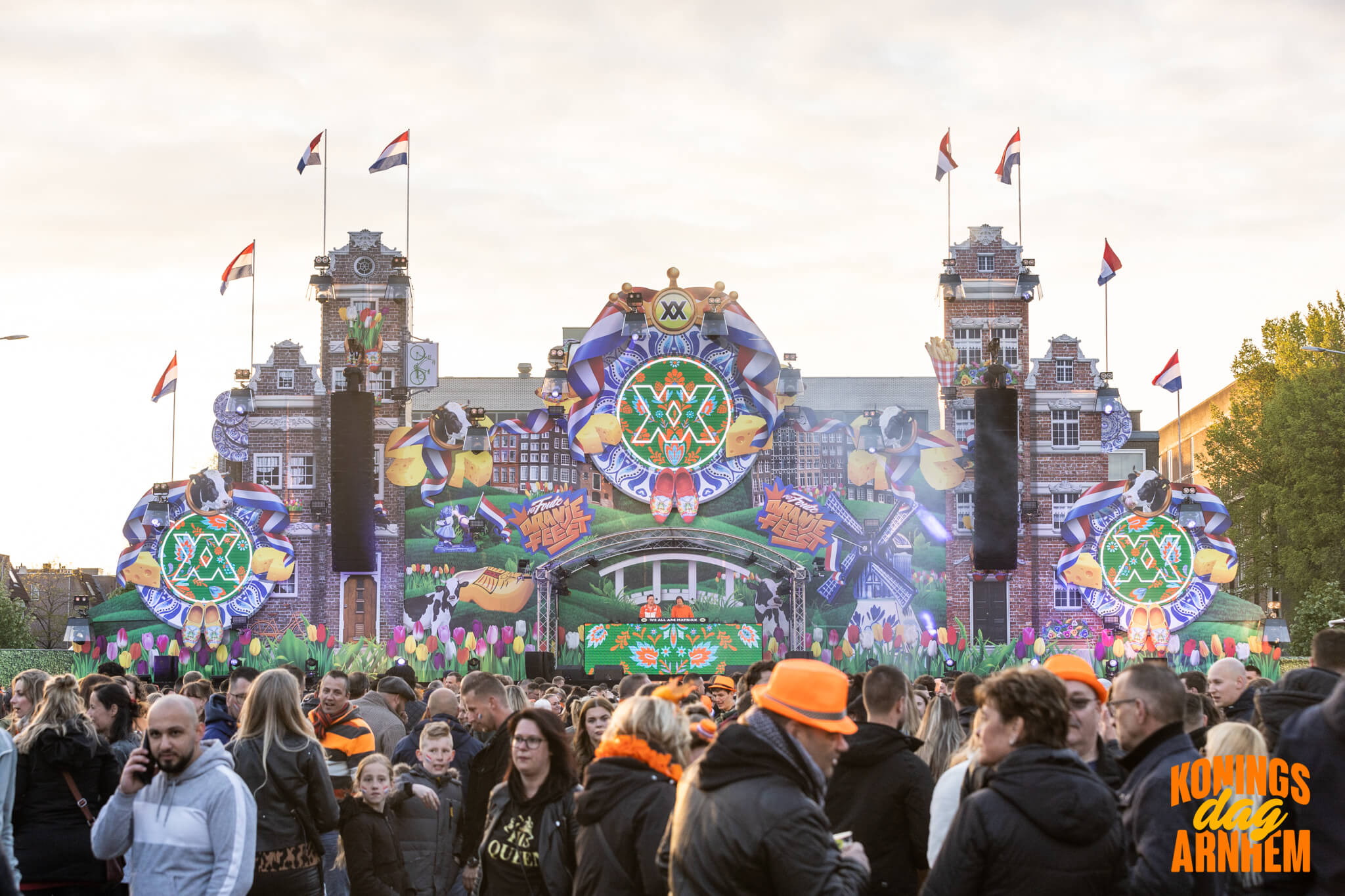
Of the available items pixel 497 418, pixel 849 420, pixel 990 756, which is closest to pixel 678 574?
pixel 849 420

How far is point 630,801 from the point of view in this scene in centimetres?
624

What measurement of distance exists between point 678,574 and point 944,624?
6.72 meters

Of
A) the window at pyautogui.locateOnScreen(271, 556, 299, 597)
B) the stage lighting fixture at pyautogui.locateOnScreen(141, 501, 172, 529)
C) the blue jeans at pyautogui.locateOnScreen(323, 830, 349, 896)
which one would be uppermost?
the stage lighting fixture at pyautogui.locateOnScreen(141, 501, 172, 529)

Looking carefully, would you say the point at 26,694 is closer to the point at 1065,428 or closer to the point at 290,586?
the point at 290,586

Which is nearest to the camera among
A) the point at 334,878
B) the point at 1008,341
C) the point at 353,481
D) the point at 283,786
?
the point at 283,786

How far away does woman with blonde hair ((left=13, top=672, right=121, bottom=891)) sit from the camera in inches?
322

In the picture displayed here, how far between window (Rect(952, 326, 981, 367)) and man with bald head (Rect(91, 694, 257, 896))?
110 ft

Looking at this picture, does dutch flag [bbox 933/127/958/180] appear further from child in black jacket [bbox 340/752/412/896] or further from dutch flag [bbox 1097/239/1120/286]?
child in black jacket [bbox 340/752/412/896]

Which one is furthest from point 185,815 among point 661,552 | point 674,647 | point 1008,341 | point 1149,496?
point 1008,341

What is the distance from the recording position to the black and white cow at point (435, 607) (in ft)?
119

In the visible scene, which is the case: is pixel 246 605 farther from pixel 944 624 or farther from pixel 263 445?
pixel 944 624

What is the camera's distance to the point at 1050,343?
38812 mm

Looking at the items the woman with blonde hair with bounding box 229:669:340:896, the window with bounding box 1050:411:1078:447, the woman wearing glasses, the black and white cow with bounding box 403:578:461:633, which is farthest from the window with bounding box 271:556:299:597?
the woman wearing glasses

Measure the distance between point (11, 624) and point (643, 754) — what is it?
48020 mm
